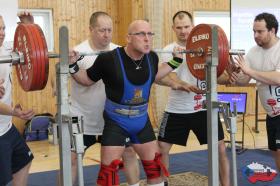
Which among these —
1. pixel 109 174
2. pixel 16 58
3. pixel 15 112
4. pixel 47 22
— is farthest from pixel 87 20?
pixel 16 58

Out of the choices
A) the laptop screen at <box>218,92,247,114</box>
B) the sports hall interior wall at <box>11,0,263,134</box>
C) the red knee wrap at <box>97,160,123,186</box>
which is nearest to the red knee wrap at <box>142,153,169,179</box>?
the red knee wrap at <box>97,160,123,186</box>

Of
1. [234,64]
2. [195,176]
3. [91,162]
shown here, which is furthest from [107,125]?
[91,162]

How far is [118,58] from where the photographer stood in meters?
2.83

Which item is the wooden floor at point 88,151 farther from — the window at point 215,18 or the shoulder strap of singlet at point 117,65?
the shoulder strap of singlet at point 117,65

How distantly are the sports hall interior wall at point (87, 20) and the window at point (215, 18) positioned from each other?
52cm

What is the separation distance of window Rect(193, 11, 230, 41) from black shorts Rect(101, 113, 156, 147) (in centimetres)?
559

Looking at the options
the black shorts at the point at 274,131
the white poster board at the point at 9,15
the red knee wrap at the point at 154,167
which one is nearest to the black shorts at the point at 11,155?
the red knee wrap at the point at 154,167

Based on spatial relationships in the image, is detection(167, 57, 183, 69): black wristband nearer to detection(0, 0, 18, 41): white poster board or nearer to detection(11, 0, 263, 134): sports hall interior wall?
detection(0, 0, 18, 41): white poster board

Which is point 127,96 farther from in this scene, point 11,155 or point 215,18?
point 215,18

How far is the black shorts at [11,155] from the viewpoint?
285 cm

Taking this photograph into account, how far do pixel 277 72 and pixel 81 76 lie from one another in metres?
1.53

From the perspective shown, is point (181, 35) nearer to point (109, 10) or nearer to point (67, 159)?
point (67, 159)

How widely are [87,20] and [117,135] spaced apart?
4904 mm

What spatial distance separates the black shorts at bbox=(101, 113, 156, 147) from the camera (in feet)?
9.31
